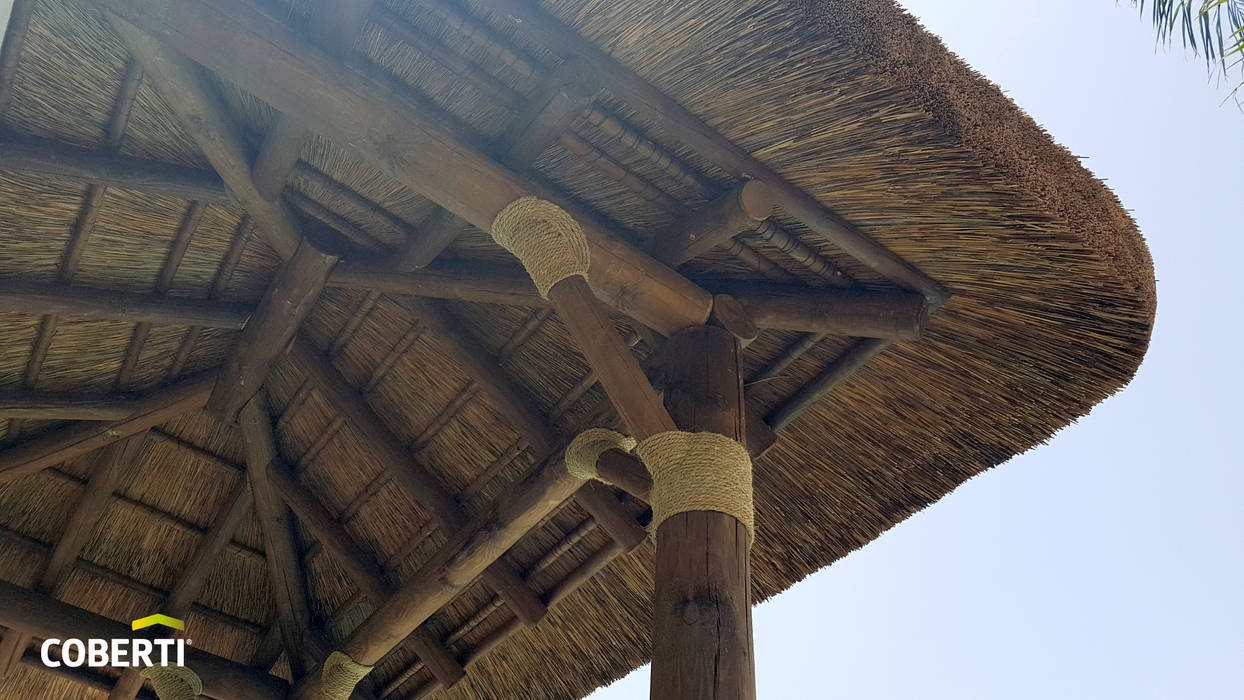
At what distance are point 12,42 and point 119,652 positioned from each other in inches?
93.8

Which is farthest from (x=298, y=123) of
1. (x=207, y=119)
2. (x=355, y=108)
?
(x=207, y=119)

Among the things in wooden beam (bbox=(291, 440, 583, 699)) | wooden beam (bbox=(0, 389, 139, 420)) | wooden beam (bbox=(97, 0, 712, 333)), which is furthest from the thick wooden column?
wooden beam (bbox=(0, 389, 139, 420))

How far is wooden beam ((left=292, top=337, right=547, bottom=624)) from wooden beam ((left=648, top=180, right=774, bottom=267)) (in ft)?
4.71

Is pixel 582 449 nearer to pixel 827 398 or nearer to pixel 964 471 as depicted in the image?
pixel 827 398

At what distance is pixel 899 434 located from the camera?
2926 millimetres

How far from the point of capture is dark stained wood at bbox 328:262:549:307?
112 inches

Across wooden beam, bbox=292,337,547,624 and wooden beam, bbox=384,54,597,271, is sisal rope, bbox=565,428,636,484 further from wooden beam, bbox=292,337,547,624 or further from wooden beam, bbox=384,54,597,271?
wooden beam, bbox=292,337,547,624

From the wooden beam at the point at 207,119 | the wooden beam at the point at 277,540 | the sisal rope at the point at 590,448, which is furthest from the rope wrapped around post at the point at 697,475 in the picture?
the wooden beam at the point at 277,540

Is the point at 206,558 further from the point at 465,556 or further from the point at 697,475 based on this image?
the point at 697,475

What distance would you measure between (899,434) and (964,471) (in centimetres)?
22

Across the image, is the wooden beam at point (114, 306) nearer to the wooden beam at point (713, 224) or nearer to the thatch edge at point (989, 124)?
the wooden beam at point (713, 224)

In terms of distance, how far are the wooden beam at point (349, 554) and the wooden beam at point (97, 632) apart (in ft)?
1.83

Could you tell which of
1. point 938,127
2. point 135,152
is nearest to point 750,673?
point 938,127

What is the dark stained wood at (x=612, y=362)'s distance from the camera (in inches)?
85.8
